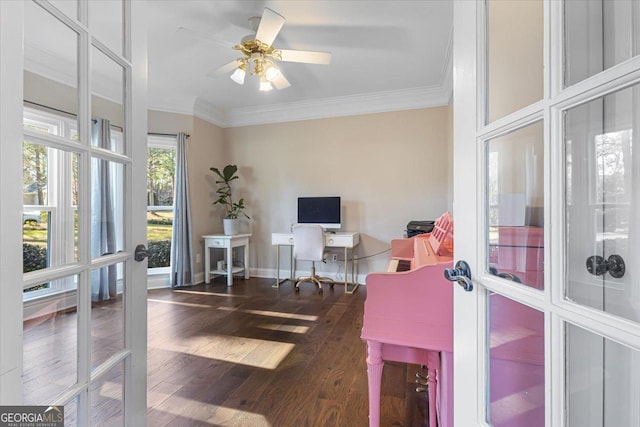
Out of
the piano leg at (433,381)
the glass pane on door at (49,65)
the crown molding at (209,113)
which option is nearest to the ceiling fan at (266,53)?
the glass pane on door at (49,65)

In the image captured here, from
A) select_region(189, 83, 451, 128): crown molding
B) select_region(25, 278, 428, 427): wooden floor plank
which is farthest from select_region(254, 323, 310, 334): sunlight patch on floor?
select_region(189, 83, 451, 128): crown molding

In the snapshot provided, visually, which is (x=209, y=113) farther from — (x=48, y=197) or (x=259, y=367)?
(x=48, y=197)

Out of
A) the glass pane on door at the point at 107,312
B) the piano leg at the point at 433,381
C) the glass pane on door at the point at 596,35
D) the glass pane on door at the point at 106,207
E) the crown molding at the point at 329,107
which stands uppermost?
the crown molding at the point at 329,107

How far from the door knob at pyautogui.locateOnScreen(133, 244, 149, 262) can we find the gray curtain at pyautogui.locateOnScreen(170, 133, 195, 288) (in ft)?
9.73

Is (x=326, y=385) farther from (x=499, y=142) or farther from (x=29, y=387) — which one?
(x=499, y=142)

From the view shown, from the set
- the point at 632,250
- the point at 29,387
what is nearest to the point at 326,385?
the point at 29,387

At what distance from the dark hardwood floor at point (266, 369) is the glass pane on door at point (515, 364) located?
0.90 meters

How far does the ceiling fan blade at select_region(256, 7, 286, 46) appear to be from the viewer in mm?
1854

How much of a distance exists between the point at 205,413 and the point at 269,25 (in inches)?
97.0

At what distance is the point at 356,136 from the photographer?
12.7 feet

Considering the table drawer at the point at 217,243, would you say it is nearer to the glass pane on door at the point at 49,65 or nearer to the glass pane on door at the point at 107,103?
the glass pane on door at the point at 107,103

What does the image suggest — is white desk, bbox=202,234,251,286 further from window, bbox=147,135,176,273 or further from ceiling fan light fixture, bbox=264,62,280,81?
ceiling fan light fixture, bbox=264,62,280,81

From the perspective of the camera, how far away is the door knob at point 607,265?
0.44m

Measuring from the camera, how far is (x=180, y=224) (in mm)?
3705
